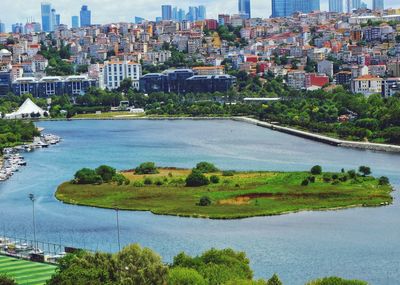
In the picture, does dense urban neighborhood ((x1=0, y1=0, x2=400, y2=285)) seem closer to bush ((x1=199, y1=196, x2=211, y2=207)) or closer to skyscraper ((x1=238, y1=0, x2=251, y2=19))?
bush ((x1=199, y1=196, x2=211, y2=207))

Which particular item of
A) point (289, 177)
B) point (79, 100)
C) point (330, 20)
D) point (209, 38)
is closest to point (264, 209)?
point (289, 177)

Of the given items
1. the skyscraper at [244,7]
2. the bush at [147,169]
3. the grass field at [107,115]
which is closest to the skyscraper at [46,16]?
the skyscraper at [244,7]

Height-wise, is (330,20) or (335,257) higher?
(330,20)

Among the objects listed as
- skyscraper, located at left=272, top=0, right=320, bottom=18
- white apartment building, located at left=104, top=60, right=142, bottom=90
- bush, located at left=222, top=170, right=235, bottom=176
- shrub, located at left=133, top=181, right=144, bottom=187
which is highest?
skyscraper, located at left=272, top=0, right=320, bottom=18

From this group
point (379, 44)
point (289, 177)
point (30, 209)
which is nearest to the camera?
point (30, 209)

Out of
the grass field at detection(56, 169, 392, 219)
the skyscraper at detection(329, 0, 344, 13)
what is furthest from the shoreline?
the skyscraper at detection(329, 0, 344, 13)

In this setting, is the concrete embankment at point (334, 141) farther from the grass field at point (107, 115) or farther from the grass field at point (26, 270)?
the grass field at point (26, 270)

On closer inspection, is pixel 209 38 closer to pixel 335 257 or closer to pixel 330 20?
pixel 330 20
